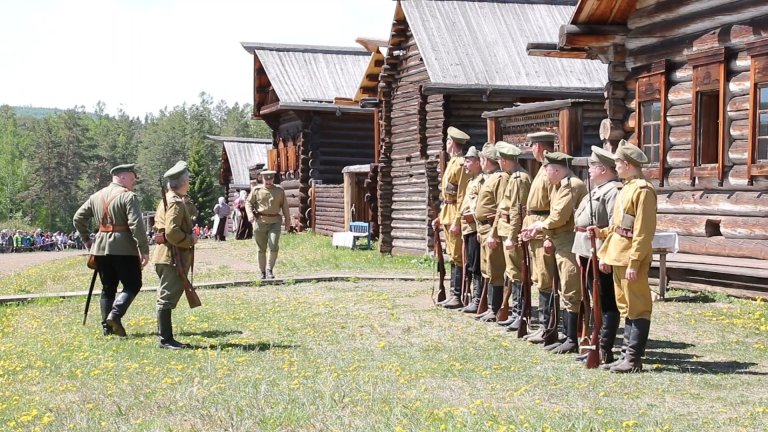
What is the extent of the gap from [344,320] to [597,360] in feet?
13.7

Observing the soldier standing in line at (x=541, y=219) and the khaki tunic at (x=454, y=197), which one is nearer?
the soldier standing in line at (x=541, y=219)

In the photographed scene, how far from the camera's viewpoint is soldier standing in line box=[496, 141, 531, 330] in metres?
10.9

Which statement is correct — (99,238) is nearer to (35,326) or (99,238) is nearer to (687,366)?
(35,326)

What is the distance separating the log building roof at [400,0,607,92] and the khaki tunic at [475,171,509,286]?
9.66 metres

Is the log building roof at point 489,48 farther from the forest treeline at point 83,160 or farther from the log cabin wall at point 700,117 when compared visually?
the forest treeline at point 83,160

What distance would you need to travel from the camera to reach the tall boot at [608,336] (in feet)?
29.3

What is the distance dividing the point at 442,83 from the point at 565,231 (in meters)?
12.0

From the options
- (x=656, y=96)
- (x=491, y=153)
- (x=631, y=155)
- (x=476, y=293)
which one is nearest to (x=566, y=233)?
(x=631, y=155)

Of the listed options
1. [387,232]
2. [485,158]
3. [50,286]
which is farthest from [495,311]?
[387,232]

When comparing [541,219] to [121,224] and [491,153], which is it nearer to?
[491,153]

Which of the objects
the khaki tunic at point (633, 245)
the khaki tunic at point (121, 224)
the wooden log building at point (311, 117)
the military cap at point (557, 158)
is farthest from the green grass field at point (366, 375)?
the wooden log building at point (311, 117)

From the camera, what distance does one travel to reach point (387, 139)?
25125 mm

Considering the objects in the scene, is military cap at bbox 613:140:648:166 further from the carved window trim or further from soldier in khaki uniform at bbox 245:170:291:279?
soldier in khaki uniform at bbox 245:170:291:279

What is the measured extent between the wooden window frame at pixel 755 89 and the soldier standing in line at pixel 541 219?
146 inches
